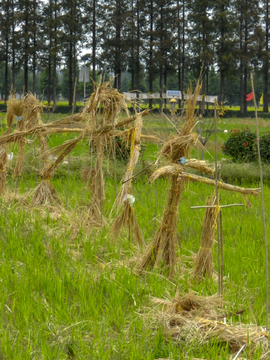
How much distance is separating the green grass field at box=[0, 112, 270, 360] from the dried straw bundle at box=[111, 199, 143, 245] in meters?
0.12

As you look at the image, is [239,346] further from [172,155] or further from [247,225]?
[247,225]

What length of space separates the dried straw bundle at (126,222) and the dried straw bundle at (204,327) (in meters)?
1.12

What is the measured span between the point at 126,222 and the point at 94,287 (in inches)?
31.1

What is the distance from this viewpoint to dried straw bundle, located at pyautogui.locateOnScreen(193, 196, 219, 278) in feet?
9.61

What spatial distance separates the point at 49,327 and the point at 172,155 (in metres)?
1.30

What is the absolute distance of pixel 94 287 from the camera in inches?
119

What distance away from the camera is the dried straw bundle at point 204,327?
7.85ft

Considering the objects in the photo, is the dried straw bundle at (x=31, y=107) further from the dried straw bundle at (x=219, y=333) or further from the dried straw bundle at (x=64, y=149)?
the dried straw bundle at (x=219, y=333)

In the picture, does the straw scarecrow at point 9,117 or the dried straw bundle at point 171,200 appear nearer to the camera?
the dried straw bundle at point 171,200

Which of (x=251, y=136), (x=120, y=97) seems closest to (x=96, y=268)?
(x=120, y=97)

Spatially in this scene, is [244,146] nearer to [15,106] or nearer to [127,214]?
[15,106]

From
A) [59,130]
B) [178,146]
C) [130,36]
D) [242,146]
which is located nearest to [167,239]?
[178,146]

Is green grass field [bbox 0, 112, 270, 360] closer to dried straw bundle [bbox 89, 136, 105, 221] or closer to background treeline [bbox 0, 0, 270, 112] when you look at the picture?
dried straw bundle [bbox 89, 136, 105, 221]

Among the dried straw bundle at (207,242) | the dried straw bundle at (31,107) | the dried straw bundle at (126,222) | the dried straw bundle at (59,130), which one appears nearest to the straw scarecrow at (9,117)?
the dried straw bundle at (31,107)
